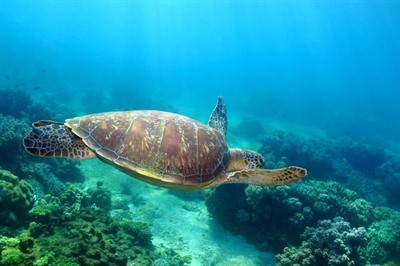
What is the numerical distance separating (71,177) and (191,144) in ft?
24.5

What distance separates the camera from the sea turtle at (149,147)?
506cm

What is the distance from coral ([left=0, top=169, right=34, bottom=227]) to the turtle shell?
7.19ft

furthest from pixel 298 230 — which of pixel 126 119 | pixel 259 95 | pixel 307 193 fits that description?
pixel 259 95

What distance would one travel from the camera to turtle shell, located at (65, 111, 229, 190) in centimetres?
508

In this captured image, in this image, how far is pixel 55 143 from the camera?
210 inches

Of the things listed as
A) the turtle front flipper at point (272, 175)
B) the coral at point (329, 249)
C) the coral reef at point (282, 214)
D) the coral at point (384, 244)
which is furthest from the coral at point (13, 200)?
the coral at point (384, 244)

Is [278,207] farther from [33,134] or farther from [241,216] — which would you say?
[33,134]

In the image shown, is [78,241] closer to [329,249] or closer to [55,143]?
[55,143]

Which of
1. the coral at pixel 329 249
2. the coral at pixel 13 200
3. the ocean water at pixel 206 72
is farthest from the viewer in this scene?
the ocean water at pixel 206 72

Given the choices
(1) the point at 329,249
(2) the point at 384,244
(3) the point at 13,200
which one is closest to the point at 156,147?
(3) the point at 13,200

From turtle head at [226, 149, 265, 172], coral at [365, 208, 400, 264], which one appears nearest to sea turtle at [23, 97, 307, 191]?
turtle head at [226, 149, 265, 172]

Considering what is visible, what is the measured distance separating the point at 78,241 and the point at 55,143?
192 cm

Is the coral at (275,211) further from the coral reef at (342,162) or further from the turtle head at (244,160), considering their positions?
the coral reef at (342,162)

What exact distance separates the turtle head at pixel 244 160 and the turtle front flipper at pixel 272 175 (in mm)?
913
